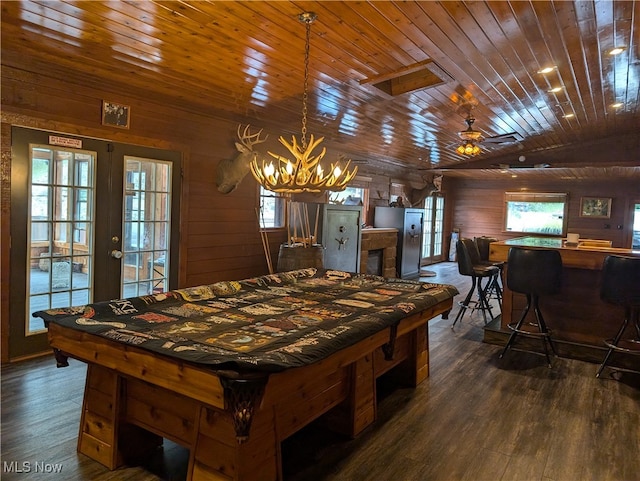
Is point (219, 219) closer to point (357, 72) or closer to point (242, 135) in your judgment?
point (242, 135)

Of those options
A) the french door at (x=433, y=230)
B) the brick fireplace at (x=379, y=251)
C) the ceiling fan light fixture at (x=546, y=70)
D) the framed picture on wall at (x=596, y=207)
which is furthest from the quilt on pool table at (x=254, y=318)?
the framed picture on wall at (x=596, y=207)

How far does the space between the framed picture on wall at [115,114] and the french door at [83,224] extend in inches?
7.2

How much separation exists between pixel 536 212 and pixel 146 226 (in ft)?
31.2

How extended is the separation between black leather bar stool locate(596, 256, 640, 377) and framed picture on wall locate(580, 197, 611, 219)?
23.9 ft

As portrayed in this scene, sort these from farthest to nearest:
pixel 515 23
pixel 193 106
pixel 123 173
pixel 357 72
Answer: pixel 193 106 → pixel 123 173 → pixel 357 72 → pixel 515 23

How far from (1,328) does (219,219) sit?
2.27m

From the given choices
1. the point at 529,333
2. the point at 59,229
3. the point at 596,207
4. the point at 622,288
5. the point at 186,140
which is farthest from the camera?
the point at 596,207

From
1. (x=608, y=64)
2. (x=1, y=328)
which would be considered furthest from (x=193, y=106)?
(x=608, y=64)

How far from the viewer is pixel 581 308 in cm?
422

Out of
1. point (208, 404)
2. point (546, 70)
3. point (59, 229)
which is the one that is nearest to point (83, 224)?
point (59, 229)

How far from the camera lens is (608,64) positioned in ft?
13.3

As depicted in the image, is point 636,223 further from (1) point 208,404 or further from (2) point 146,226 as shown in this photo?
(1) point 208,404

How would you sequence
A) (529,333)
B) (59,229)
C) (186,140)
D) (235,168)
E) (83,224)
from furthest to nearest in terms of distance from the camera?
(235,168) → (186,140) → (529,333) → (83,224) → (59,229)

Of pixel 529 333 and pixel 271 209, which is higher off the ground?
pixel 271 209
